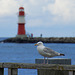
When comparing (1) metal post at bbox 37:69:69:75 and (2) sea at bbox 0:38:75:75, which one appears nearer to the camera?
(1) metal post at bbox 37:69:69:75

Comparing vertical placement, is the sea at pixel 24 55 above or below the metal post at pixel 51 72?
below

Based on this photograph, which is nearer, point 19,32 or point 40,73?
point 40,73

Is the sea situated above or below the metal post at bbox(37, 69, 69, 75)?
below

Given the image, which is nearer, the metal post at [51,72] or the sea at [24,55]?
the metal post at [51,72]

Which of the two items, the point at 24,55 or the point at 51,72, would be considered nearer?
the point at 51,72

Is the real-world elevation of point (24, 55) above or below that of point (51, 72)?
below

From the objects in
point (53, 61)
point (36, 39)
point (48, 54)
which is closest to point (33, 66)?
point (48, 54)

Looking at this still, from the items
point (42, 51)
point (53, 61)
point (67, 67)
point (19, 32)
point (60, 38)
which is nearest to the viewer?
point (67, 67)

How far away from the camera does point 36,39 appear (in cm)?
10212

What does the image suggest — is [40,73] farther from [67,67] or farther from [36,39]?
[36,39]

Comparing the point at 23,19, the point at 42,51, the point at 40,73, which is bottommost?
the point at 40,73

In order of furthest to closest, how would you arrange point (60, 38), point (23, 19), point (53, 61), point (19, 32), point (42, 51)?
point (60, 38) → point (19, 32) → point (23, 19) → point (53, 61) → point (42, 51)

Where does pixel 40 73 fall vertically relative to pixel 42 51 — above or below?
below

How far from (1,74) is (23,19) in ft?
224
